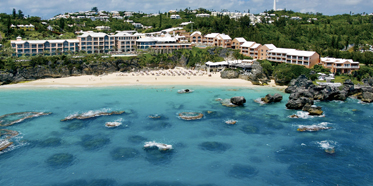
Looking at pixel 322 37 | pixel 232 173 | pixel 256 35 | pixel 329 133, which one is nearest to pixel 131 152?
pixel 232 173

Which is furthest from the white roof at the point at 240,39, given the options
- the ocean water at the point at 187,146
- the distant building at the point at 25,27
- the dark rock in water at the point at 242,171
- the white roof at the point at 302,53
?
the distant building at the point at 25,27

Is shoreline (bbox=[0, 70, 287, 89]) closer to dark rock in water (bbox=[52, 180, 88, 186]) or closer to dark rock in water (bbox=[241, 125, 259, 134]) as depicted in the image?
dark rock in water (bbox=[241, 125, 259, 134])

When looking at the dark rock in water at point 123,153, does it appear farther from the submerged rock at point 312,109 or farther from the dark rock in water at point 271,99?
the submerged rock at point 312,109

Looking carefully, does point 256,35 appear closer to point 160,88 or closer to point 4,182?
point 160,88

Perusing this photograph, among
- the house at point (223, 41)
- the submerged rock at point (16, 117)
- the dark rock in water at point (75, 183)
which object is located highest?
the house at point (223, 41)

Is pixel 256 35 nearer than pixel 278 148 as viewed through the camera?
No

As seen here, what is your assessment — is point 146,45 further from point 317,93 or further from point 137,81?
point 317,93
